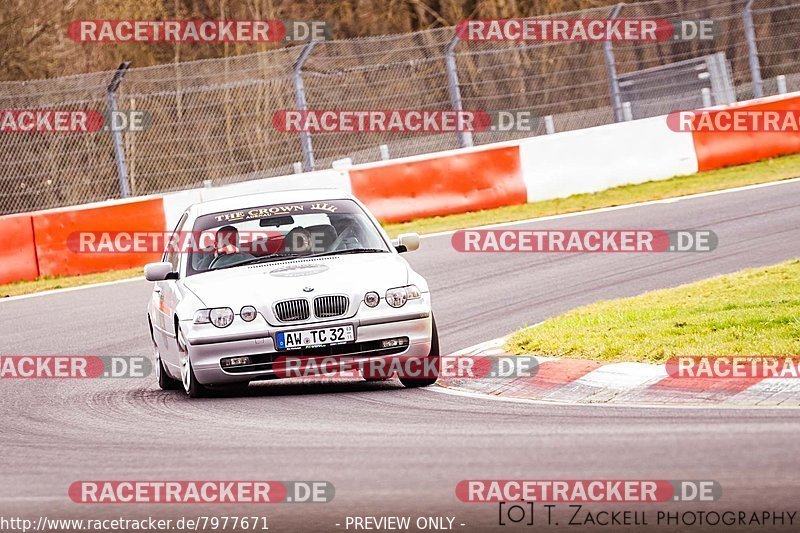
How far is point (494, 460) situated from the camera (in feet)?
22.6

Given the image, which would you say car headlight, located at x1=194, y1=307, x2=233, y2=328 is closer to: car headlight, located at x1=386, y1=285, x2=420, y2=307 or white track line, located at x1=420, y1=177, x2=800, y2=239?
car headlight, located at x1=386, y1=285, x2=420, y2=307

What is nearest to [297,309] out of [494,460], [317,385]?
[317,385]

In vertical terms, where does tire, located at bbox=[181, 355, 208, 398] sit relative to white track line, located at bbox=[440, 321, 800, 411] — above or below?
above

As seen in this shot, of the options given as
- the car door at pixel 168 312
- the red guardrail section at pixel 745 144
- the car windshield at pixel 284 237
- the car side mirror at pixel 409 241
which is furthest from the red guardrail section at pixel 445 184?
the car side mirror at pixel 409 241

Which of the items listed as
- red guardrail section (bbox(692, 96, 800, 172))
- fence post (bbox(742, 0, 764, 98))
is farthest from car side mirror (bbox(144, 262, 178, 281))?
fence post (bbox(742, 0, 764, 98))

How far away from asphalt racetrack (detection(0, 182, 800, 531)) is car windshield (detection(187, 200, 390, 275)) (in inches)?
38.6

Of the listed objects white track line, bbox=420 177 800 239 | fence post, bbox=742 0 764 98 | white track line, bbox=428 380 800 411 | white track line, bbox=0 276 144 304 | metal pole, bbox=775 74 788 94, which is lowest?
white track line, bbox=428 380 800 411

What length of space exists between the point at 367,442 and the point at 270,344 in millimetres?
2083

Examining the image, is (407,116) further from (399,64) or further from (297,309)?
(297,309)

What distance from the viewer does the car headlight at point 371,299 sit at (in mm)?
9664

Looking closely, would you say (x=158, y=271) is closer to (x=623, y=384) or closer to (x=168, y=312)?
(x=168, y=312)

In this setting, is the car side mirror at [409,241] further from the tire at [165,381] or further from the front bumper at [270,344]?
the tire at [165,381]

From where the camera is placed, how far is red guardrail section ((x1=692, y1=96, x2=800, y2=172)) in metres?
21.9

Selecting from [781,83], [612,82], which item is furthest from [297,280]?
[781,83]
